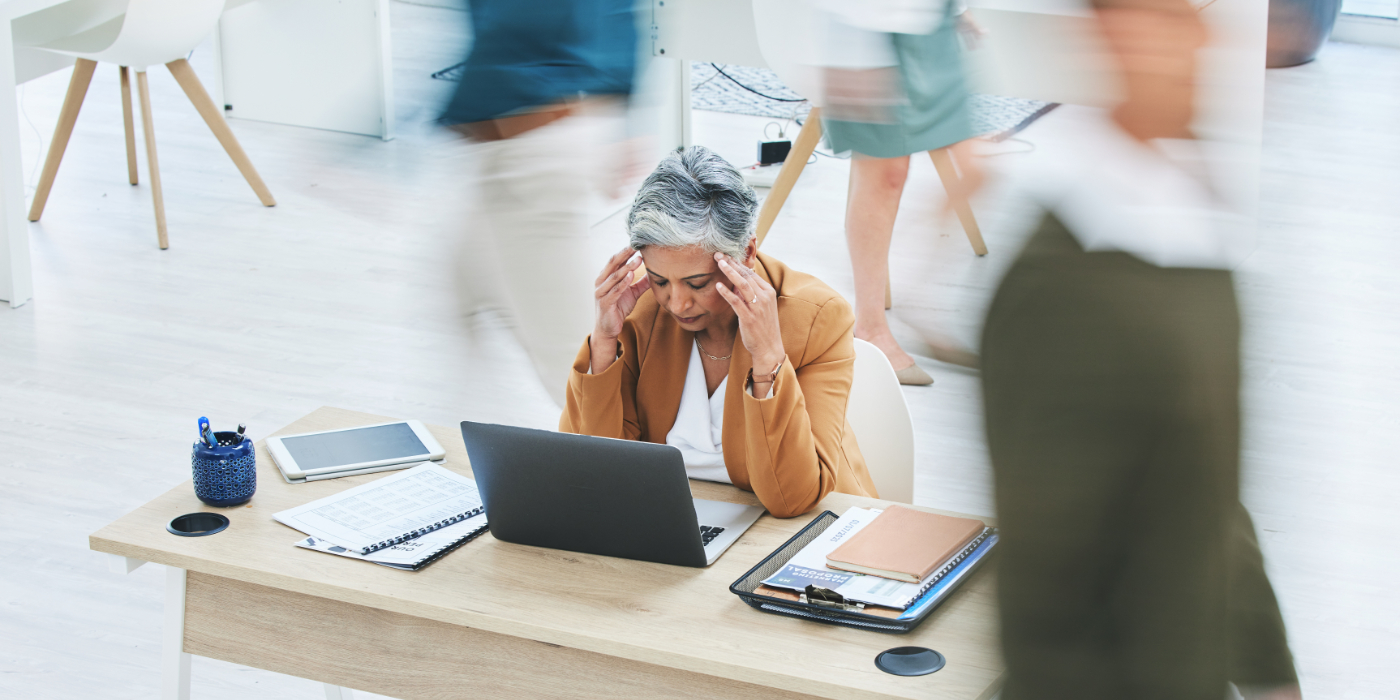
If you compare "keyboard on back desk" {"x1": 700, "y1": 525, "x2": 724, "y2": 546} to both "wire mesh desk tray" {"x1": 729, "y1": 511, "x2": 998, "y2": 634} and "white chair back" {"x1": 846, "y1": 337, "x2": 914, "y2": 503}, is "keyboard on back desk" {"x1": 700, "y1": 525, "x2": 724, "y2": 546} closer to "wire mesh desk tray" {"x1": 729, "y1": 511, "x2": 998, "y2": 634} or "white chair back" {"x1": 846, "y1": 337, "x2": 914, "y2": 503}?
"wire mesh desk tray" {"x1": 729, "y1": 511, "x2": 998, "y2": 634}

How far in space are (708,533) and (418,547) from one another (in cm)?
35

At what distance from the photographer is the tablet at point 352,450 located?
5.90 ft

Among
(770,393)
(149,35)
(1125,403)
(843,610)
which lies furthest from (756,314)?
(149,35)

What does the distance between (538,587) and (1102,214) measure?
3.77 ft

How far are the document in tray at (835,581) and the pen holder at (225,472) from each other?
69 cm

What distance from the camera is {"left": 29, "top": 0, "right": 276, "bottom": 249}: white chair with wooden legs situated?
405 centimetres

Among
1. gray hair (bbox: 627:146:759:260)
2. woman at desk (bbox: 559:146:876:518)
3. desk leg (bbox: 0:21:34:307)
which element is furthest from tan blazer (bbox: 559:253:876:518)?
desk leg (bbox: 0:21:34:307)

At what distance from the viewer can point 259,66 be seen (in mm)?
5031

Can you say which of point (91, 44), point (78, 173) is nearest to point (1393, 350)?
point (91, 44)

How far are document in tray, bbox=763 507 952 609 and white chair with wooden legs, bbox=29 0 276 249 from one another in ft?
10.4

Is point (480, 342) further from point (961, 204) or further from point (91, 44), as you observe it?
point (91, 44)

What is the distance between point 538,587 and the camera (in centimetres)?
151

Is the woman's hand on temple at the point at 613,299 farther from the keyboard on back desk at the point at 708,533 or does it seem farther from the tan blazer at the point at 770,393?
the keyboard on back desk at the point at 708,533

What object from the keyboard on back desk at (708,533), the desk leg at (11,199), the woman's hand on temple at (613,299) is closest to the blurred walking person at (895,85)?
the keyboard on back desk at (708,533)
